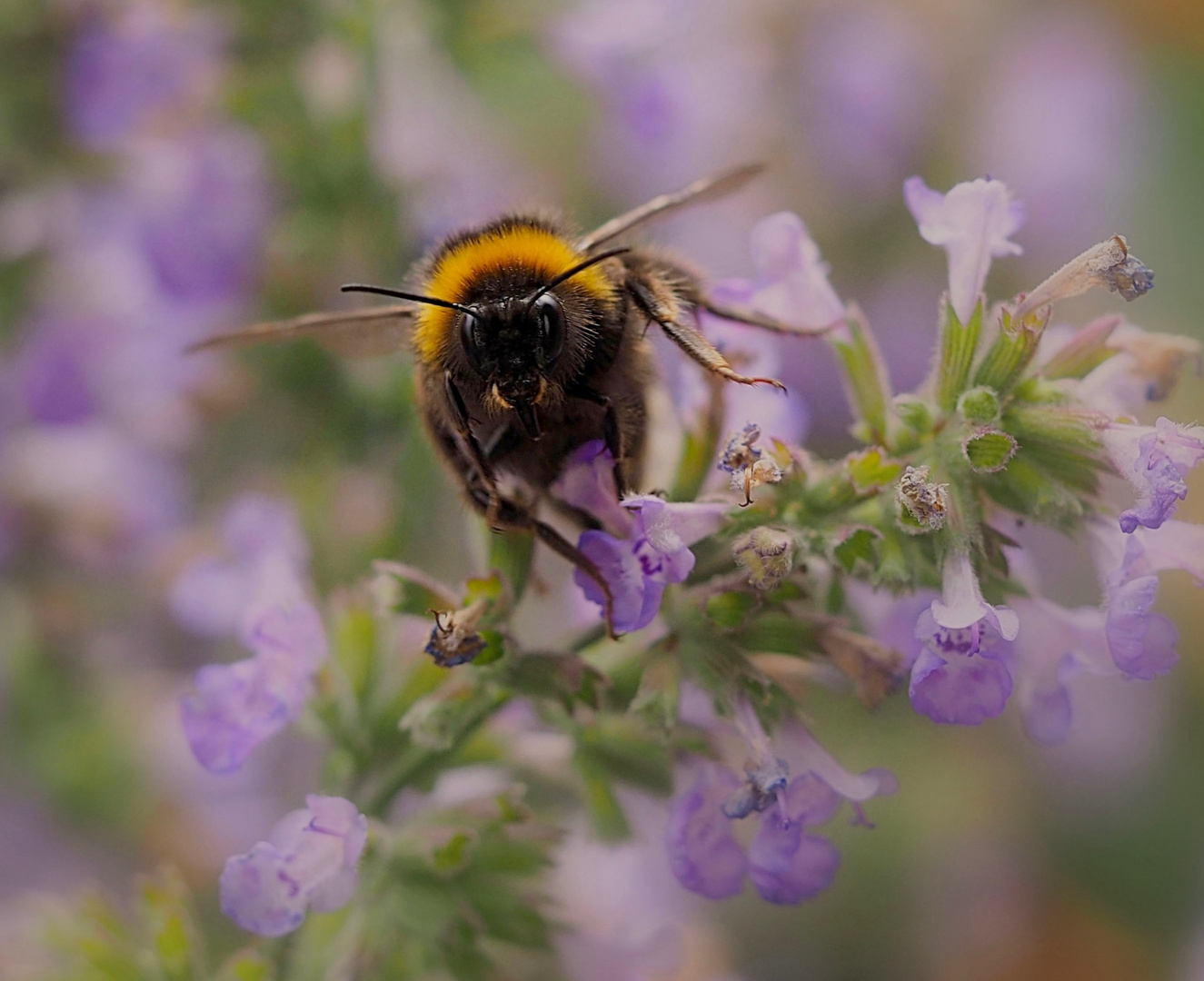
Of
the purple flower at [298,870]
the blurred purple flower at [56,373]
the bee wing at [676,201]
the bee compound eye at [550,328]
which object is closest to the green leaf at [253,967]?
the purple flower at [298,870]

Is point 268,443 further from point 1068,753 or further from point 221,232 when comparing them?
point 1068,753

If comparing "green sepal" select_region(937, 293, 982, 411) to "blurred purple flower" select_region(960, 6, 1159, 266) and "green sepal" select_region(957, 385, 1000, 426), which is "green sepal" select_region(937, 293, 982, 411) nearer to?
"green sepal" select_region(957, 385, 1000, 426)

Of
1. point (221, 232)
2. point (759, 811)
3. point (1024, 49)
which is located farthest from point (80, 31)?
point (1024, 49)

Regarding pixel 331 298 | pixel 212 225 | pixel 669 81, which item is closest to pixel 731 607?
pixel 331 298

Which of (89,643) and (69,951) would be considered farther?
(89,643)

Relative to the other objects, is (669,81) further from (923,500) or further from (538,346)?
(923,500)

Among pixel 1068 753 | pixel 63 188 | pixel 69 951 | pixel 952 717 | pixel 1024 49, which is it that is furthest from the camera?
pixel 1024 49
